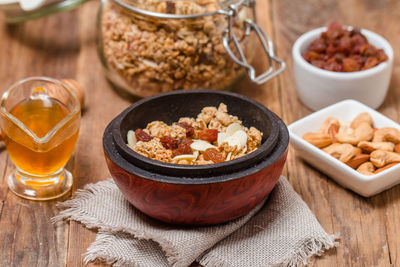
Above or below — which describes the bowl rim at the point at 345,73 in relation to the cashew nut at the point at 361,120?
above

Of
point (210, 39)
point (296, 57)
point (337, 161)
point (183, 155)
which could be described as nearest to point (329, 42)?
point (296, 57)

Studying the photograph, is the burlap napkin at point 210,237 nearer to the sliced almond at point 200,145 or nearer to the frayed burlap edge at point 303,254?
the frayed burlap edge at point 303,254

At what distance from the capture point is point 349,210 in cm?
131

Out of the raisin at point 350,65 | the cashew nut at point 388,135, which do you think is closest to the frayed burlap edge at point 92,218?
the cashew nut at point 388,135

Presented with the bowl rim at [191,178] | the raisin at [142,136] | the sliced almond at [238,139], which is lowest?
the sliced almond at [238,139]

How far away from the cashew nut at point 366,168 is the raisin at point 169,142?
0.43 metres

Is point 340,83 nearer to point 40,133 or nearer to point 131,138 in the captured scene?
point 131,138

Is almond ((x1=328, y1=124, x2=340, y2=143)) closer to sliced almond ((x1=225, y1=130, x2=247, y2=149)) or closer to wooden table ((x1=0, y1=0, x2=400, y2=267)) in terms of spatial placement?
wooden table ((x1=0, y1=0, x2=400, y2=267))

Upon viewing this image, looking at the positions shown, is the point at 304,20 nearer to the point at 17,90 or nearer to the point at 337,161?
the point at 337,161

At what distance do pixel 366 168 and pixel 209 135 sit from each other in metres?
0.37

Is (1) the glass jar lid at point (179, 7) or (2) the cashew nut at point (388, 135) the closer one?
(2) the cashew nut at point (388, 135)

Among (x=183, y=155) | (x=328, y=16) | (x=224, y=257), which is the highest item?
(x=183, y=155)

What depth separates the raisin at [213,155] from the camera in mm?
1183

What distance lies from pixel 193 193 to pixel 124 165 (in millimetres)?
146
